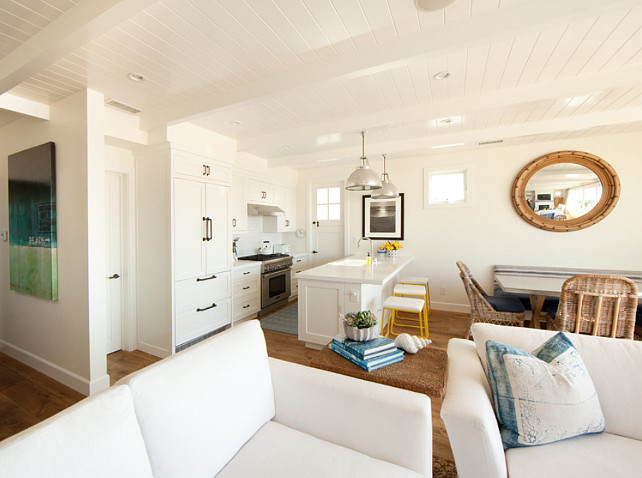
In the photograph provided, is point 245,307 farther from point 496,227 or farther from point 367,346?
point 496,227

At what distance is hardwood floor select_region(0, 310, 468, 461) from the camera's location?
6.56ft

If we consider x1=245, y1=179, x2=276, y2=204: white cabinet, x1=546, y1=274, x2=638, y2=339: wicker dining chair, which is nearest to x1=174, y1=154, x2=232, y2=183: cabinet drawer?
x1=245, y1=179, x2=276, y2=204: white cabinet

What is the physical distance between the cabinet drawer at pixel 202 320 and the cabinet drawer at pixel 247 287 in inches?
9.2

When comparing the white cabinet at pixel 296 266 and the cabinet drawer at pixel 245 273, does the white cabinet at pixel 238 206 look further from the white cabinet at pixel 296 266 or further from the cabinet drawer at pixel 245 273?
the white cabinet at pixel 296 266

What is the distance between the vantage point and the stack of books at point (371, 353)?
4.75 ft

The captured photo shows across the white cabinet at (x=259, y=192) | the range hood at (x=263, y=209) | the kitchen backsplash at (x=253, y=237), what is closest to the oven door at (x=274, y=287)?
the kitchen backsplash at (x=253, y=237)

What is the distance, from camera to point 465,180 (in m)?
4.40

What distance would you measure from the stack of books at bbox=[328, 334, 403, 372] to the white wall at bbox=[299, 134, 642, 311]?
134 inches

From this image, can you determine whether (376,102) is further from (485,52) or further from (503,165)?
(503,165)

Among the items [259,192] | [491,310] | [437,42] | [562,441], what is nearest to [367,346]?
[562,441]

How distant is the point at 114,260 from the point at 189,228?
2.86 ft

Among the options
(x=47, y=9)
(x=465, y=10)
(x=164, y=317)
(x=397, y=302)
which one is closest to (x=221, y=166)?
(x=164, y=317)

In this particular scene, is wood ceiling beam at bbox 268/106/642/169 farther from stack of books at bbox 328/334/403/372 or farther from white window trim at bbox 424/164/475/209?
stack of books at bbox 328/334/403/372

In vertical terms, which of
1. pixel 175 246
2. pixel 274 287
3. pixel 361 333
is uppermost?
pixel 175 246
